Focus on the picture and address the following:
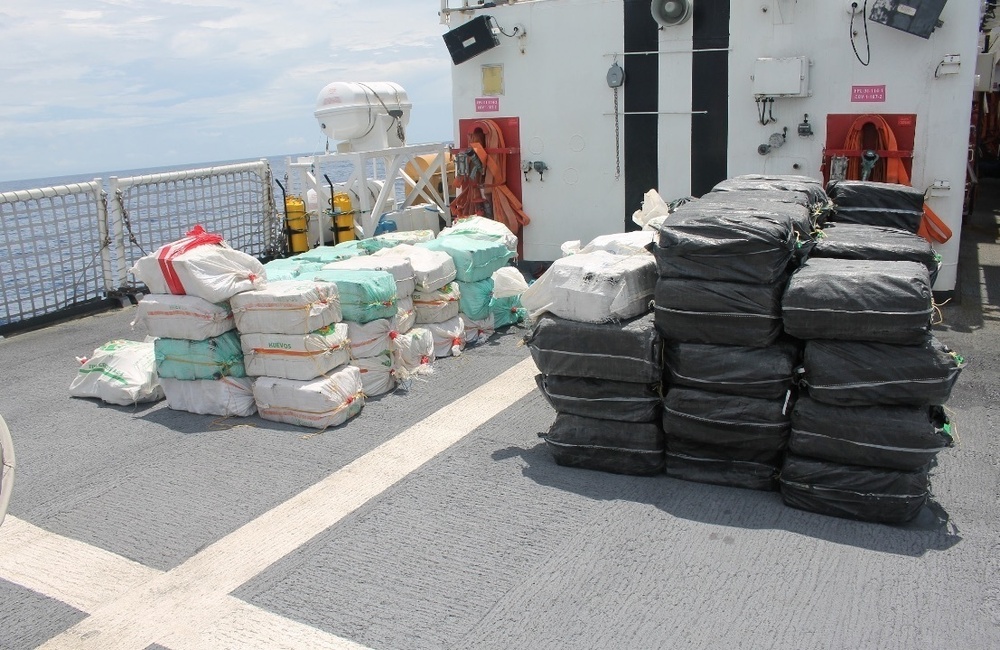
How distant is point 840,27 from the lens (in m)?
7.90

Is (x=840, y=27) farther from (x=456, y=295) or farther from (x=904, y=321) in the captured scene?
(x=904, y=321)

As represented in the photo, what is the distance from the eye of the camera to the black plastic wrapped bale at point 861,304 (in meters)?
3.94

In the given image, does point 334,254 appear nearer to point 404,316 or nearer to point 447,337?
point 404,316

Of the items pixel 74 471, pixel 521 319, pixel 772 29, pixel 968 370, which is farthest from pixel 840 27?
pixel 74 471

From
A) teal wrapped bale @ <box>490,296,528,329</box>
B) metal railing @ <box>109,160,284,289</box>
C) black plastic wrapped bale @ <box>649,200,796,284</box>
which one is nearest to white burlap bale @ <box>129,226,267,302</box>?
teal wrapped bale @ <box>490,296,528,329</box>

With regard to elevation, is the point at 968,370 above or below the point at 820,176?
below

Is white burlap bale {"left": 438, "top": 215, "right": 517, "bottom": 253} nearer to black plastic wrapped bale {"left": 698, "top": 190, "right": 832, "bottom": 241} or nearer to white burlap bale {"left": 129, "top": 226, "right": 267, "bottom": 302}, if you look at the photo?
white burlap bale {"left": 129, "top": 226, "right": 267, "bottom": 302}

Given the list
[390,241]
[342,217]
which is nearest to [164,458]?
[390,241]

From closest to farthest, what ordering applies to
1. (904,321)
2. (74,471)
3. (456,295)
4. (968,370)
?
(904,321)
(74,471)
(968,370)
(456,295)

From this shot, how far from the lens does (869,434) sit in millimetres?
4012

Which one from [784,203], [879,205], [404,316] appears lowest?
[404,316]

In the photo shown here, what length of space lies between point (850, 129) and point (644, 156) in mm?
2106

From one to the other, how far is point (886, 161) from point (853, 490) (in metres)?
4.78

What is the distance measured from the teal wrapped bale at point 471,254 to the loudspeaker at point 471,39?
288 centimetres
